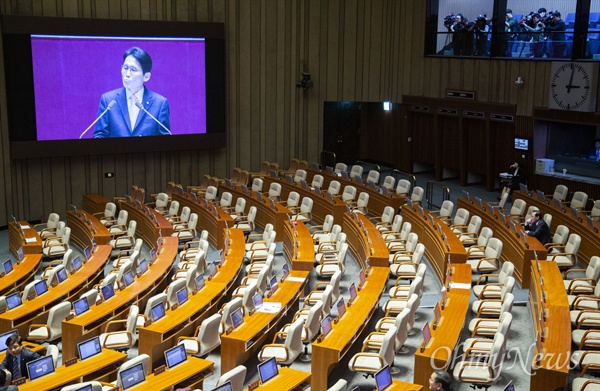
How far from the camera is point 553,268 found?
11141 mm

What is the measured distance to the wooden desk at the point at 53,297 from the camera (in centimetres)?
1059

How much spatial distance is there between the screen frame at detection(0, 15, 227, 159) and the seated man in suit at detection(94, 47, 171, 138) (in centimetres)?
25

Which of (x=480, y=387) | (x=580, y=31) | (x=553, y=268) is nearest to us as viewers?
(x=480, y=387)

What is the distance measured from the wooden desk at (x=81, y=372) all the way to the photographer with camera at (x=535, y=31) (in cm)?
1356

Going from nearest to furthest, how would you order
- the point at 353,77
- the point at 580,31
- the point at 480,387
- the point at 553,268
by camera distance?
1. the point at 480,387
2. the point at 553,268
3. the point at 580,31
4. the point at 353,77

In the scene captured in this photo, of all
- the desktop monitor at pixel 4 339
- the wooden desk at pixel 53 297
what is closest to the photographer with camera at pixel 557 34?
the wooden desk at pixel 53 297

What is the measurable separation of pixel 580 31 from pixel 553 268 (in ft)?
28.1

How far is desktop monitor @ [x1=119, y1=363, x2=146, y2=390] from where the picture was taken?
25.1ft

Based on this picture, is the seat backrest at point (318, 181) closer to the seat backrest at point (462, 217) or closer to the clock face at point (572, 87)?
the seat backrest at point (462, 217)

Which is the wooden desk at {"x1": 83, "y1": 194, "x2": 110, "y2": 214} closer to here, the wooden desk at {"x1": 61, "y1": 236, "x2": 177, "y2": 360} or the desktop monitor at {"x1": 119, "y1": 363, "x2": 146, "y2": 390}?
the wooden desk at {"x1": 61, "y1": 236, "x2": 177, "y2": 360}

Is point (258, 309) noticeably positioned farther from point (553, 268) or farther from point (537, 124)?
point (537, 124)

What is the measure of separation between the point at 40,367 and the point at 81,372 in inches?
16.6

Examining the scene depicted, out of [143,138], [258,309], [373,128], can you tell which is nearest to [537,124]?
[373,128]

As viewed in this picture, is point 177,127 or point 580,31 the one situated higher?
point 580,31
